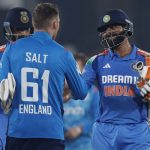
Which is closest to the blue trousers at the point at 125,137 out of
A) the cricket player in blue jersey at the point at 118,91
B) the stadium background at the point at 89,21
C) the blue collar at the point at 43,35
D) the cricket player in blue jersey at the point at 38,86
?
the cricket player in blue jersey at the point at 118,91

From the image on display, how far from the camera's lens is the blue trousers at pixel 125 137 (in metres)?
6.16

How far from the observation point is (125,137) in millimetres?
6164

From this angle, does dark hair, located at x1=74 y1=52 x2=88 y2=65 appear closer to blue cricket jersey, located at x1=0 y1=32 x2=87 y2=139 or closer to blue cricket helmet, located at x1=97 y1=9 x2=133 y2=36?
blue cricket helmet, located at x1=97 y1=9 x2=133 y2=36

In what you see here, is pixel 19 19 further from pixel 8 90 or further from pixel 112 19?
pixel 8 90

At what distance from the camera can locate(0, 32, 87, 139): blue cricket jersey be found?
527 centimetres

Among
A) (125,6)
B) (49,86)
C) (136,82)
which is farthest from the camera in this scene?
(125,6)

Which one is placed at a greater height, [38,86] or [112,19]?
[112,19]

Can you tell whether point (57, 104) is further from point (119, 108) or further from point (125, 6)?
point (125, 6)

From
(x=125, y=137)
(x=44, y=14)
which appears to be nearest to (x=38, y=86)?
(x=44, y=14)

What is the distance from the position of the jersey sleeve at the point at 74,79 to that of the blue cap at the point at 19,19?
36.5 inches

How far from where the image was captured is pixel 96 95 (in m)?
8.88

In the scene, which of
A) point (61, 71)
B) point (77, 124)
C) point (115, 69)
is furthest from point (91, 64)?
point (77, 124)

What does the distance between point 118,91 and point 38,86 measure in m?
1.10

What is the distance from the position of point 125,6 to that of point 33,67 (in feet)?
12.1
